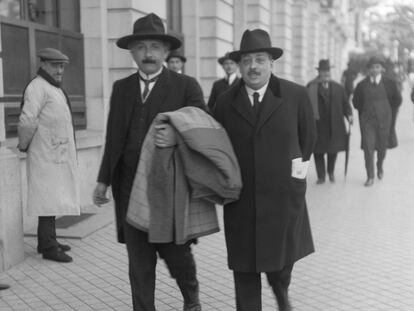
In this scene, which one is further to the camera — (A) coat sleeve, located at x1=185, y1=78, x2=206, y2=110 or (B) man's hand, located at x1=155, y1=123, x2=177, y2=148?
(A) coat sleeve, located at x1=185, y1=78, x2=206, y2=110

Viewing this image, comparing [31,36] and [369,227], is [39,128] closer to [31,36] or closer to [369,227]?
[31,36]

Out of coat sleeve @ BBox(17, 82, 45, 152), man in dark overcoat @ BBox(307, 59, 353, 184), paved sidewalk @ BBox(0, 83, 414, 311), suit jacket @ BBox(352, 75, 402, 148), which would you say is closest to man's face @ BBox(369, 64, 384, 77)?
suit jacket @ BBox(352, 75, 402, 148)

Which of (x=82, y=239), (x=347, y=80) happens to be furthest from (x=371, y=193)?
(x=347, y=80)

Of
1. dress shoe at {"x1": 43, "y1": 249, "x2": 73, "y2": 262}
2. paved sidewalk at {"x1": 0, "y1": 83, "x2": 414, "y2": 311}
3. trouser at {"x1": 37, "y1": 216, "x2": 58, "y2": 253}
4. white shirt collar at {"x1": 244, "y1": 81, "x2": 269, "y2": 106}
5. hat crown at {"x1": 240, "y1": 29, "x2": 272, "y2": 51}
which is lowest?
paved sidewalk at {"x1": 0, "y1": 83, "x2": 414, "y2": 311}

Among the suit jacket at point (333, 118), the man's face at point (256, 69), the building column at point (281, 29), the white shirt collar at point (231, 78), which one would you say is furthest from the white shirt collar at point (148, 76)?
the building column at point (281, 29)

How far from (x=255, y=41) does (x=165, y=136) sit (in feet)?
2.51

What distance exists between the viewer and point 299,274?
17.3ft

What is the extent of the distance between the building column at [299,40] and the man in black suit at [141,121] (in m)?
21.5

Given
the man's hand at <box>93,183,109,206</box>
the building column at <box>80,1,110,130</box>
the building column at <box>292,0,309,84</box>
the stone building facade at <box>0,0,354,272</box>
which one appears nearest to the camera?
the man's hand at <box>93,183,109,206</box>

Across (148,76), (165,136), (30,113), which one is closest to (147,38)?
(148,76)

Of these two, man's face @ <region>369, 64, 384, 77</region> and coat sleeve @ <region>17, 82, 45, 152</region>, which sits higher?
man's face @ <region>369, 64, 384, 77</region>

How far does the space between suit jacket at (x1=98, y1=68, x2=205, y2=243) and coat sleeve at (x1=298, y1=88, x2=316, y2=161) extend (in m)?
0.62

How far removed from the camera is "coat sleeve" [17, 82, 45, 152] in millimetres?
5477

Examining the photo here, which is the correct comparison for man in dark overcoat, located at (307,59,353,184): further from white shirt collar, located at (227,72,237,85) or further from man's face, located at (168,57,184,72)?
man's face, located at (168,57,184,72)
